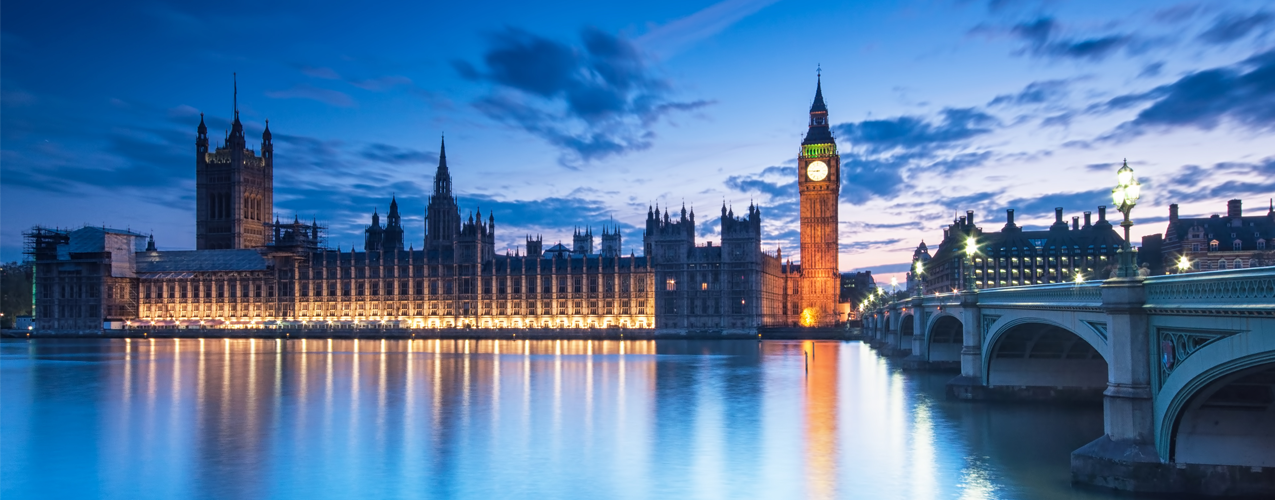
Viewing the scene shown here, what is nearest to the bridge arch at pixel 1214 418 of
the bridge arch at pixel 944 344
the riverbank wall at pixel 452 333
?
the bridge arch at pixel 944 344

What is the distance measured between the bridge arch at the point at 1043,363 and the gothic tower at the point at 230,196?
170 m

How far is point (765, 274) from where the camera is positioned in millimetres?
143000

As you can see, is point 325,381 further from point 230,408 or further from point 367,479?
point 367,479

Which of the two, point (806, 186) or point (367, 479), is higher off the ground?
point (806, 186)

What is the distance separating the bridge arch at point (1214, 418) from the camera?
21250 mm

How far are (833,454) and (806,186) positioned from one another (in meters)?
124

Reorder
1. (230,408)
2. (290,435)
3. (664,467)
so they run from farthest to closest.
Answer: (230,408), (290,435), (664,467)

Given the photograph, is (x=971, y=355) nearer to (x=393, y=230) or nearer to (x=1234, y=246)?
(x=1234, y=246)

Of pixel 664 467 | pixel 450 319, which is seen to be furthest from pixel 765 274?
pixel 664 467

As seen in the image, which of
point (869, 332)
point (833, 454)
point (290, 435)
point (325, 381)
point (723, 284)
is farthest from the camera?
point (723, 284)

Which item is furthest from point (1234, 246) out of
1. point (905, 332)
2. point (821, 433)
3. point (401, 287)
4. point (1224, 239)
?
point (401, 287)

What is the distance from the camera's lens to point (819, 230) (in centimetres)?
15288

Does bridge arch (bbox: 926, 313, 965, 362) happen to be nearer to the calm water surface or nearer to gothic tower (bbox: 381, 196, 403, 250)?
the calm water surface

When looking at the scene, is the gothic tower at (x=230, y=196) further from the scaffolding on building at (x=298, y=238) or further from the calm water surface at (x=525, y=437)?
the calm water surface at (x=525, y=437)
